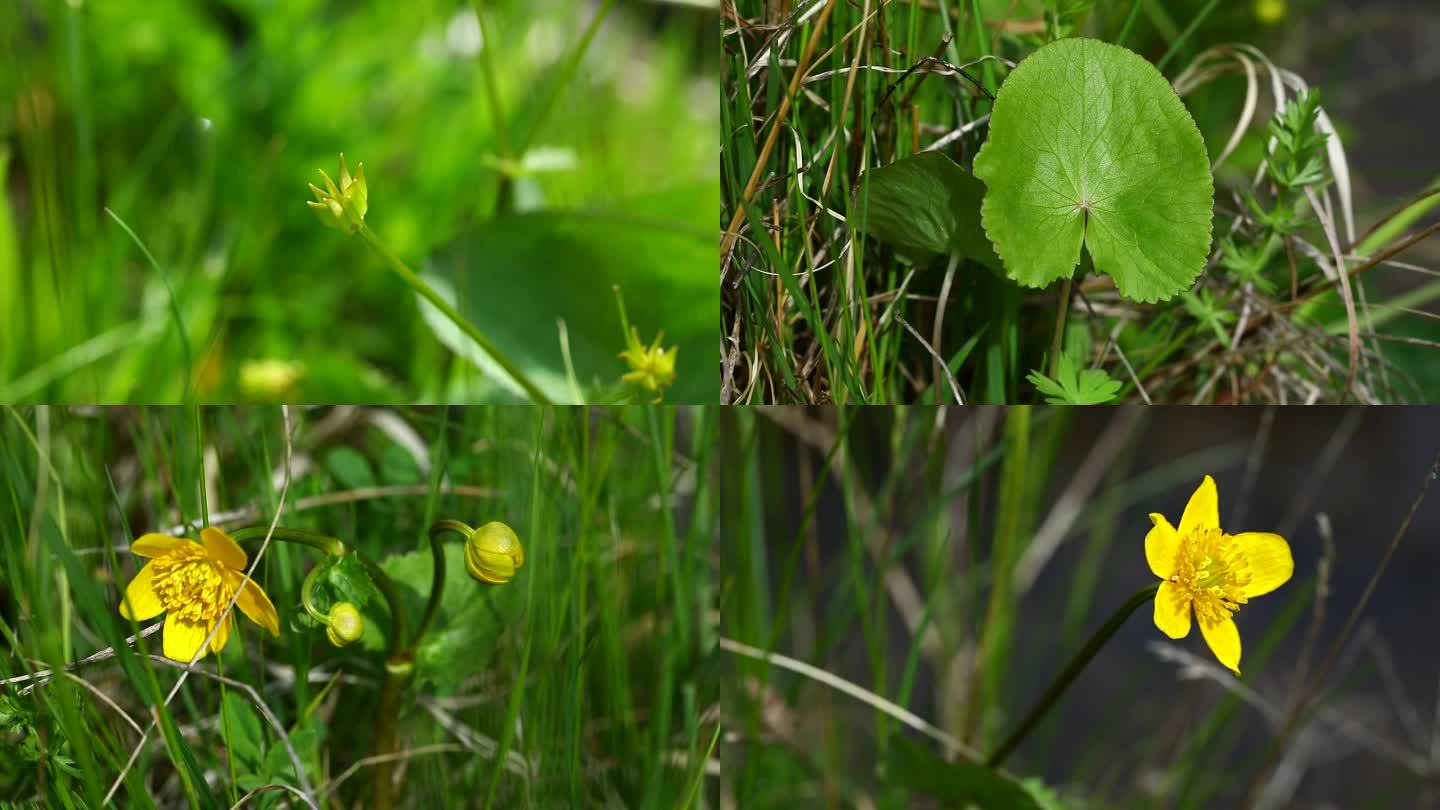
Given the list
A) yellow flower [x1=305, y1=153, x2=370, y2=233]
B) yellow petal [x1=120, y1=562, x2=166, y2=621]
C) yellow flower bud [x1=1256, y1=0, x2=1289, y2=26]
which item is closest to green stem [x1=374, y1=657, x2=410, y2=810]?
yellow petal [x1=120, y1=562, x2=166, y2=621]

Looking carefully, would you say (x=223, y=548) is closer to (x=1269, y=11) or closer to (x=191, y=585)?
(x=191, y=585)

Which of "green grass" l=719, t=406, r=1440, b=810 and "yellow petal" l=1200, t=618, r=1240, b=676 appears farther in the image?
"green grass" l=719, t=406, r=1440, b=810

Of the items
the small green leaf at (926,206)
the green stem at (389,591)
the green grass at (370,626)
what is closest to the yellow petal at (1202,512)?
the small green leaf at (926,206)

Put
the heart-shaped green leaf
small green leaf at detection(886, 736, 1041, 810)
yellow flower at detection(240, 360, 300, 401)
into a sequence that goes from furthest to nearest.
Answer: yellow flower at detection(240, 360, 300, 401) → small green leaf at detection(886, 736, 1041, 810) → the heart-shaped green leaf

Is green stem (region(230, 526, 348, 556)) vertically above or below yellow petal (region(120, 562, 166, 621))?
above

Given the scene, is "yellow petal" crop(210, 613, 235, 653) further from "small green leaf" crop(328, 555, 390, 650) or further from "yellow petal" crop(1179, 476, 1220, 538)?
A: "yellow petal" crop(1179, 476, 1220, 538)

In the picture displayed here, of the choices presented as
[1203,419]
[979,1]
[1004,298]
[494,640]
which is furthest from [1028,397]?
[1203,419]
